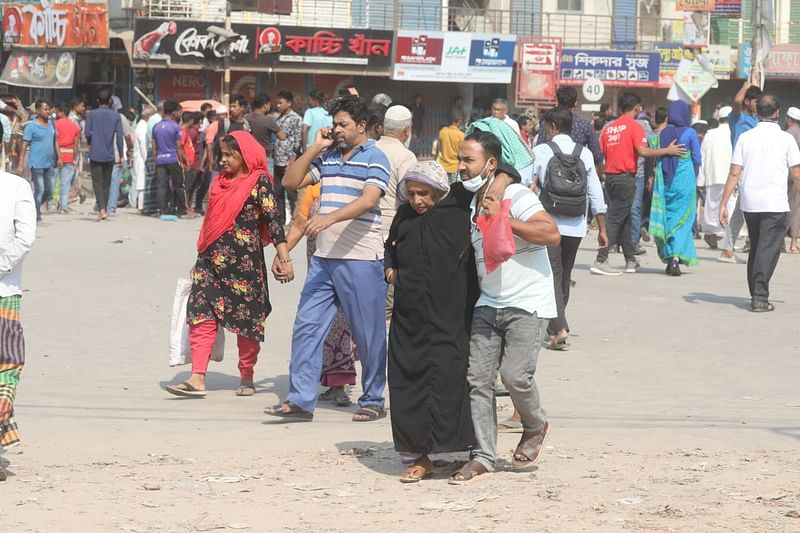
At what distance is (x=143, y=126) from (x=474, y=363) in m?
17.1

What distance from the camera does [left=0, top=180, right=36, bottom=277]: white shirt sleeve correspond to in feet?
20.0

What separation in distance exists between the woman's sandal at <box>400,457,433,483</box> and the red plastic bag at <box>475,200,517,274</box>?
3.14 ft

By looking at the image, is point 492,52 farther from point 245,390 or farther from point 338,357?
point 338,357

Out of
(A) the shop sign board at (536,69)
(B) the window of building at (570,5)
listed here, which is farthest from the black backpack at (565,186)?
(B) the window of building at (570,5)

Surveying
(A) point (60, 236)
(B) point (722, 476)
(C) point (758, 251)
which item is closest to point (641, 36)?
(A) point (60, 236)

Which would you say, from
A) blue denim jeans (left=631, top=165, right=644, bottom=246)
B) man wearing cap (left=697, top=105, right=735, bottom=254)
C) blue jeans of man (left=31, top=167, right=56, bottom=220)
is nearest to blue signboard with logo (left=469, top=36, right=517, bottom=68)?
blue jeans of man (left=31, top=167, right=56, bottom=220)

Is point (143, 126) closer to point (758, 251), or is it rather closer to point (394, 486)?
point (758, 251)

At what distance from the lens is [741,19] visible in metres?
36.5

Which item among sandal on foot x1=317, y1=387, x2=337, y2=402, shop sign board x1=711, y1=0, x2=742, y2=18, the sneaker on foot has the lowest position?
the sneaker on foot

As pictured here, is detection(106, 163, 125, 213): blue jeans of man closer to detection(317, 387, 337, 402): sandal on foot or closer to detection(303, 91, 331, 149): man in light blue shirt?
detection(303, 91, 331, 149): man in light blue shirt

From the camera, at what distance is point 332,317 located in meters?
7.64

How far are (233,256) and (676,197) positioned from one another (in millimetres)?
7505

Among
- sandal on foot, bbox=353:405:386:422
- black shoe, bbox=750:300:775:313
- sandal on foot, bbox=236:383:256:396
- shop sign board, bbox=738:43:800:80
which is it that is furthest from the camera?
shop sign board, bbox=738:43:800:80

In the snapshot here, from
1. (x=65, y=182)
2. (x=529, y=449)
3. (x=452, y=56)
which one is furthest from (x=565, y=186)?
(x=452, y=56)
